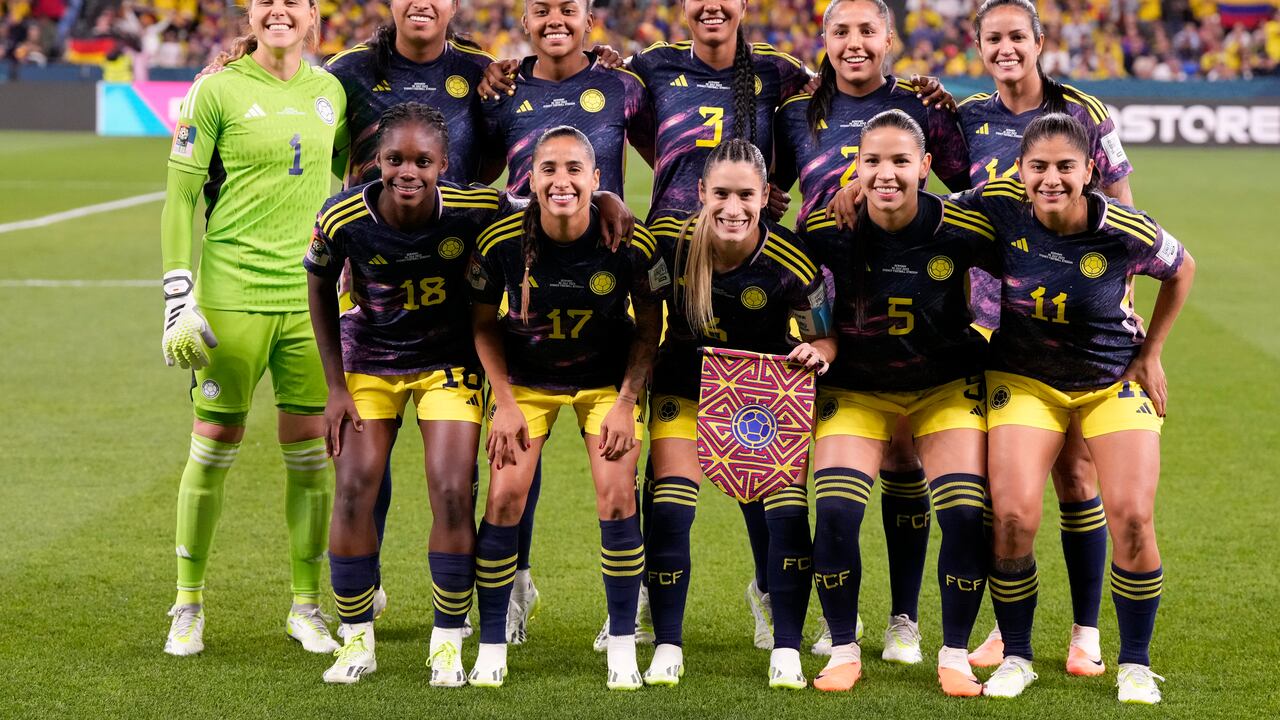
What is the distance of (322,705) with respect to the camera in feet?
14.3

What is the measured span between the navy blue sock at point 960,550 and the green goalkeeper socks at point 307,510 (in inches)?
81.8

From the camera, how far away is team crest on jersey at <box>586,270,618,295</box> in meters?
4.56

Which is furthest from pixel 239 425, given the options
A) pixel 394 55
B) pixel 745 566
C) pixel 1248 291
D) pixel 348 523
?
pixel 1248 291

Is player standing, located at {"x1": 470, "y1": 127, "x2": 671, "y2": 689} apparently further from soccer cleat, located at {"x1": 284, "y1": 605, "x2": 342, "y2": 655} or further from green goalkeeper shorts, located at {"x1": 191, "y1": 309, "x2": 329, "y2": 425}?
green goalkeeper shorts, located at {"x1": 191, "y1": 309, "x2": 329, "y2": 425}

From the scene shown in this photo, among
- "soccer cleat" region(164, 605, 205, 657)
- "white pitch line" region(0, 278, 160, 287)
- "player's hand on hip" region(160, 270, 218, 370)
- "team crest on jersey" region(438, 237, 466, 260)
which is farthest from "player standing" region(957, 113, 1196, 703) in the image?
"white pitch line" region(0, 278, 160, 287)

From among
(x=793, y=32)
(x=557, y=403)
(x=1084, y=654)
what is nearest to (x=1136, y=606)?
(x=1084, y=654)

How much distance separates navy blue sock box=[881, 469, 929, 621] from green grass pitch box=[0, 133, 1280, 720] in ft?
0.73

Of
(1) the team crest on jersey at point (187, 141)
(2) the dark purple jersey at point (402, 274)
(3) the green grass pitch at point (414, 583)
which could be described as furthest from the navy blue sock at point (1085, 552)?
(1) the team crest on jersey at point (187, 141)

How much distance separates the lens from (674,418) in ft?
15.6

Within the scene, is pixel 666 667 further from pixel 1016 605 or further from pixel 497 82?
pixel 497 82

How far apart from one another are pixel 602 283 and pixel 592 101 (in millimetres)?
876

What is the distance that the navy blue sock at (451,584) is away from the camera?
458cm

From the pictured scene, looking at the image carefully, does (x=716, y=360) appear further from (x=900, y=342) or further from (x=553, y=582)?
(x=553, y=582)

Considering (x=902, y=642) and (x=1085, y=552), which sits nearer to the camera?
(x=1085, y=552)
